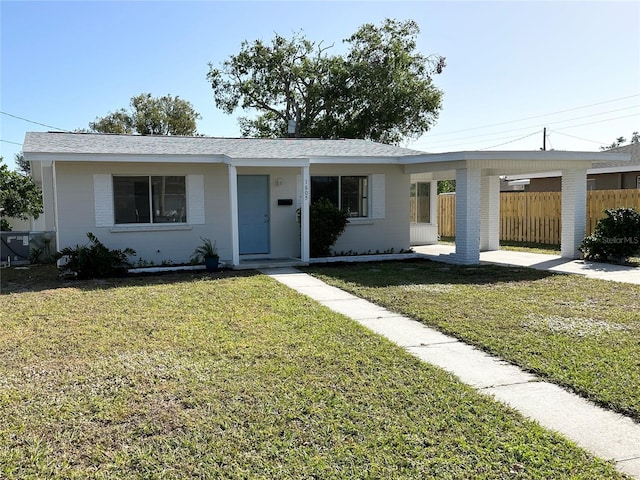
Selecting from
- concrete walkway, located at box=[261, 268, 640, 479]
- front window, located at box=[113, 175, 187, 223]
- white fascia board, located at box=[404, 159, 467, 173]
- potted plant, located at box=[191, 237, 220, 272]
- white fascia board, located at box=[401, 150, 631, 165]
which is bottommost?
concrete walkway, located at box=[261, 268, 640, 479]

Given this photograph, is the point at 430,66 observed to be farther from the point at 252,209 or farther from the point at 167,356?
the point at 167,356

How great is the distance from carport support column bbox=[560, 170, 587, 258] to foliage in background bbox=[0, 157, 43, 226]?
1968 centimetres

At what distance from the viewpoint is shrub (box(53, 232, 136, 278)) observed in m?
11.0

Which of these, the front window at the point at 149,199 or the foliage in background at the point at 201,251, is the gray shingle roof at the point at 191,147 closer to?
the front window at the point at 149,199

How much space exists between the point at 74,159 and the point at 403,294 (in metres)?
7.51

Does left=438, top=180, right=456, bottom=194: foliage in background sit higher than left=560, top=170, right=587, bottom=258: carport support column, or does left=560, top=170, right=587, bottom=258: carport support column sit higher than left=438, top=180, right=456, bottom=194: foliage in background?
left=438, top=180, right=456, bottom=194: foliage in background

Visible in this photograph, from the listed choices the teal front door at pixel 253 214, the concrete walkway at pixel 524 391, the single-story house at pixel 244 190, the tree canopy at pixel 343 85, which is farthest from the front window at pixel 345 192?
the tree canopy at pixel 343 85

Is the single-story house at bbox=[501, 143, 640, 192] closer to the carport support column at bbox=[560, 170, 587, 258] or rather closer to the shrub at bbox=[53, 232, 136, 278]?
the carport support column at bbox=[560, 170, 587, 258]

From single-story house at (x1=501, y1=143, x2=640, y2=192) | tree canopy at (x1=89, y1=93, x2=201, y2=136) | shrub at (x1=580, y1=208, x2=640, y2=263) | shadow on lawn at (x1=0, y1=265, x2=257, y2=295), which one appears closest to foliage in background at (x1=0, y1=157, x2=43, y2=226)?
shadow on lawn at (x1=0, y1=265, x2=257, y2=295)

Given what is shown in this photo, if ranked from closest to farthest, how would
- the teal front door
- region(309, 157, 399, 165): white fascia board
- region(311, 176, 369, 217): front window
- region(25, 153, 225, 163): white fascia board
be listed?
region(25, 153, 225, 163): white fascia board < region(309, 157, 399, 165): white fascia board < the teal front door < region(311, 176, 369, 217): front window

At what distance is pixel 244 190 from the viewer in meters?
13.4

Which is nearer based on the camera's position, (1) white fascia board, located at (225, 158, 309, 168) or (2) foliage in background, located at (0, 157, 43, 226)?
(1) white fascia board, located at (225, 158, 309, 168)

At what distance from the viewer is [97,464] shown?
11.0ft

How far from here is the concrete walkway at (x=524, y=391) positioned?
3.54 m
